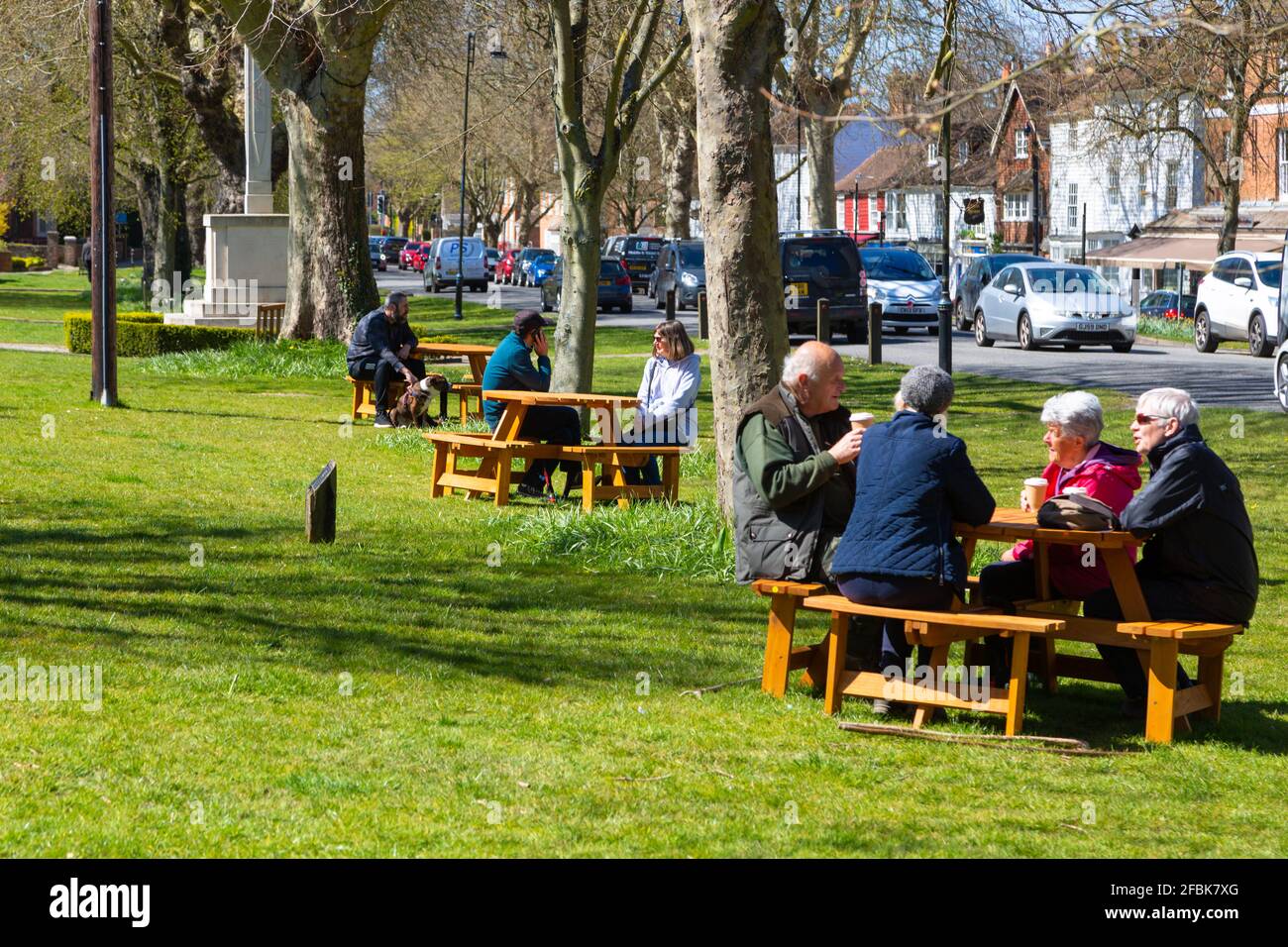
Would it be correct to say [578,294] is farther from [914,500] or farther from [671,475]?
[914,500]

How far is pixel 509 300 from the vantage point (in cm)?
5022

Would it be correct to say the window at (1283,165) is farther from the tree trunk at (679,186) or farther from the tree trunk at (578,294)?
the tree trunk at (578,294)

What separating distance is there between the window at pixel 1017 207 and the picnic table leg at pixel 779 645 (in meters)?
72.3

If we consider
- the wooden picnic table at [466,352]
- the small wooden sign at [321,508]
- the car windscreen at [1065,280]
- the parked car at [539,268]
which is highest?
the parked car at [539,268]

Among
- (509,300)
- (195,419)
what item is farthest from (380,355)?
(509,300)

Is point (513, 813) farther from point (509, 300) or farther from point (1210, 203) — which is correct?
point (1210, 203)

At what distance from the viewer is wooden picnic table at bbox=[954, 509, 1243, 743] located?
21.3 ft

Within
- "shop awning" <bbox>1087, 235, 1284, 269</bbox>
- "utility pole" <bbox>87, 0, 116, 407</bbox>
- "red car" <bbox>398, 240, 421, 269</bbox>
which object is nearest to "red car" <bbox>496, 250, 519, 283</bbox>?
"shop awning" <bbox>1087, 235, 1284, 269</bbox>

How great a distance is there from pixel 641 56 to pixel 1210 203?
162 feet

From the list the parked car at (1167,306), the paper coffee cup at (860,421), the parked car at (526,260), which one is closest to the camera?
the paper coffee cup at (860,421)

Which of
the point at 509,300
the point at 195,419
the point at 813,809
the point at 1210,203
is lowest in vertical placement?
the point at 813,809

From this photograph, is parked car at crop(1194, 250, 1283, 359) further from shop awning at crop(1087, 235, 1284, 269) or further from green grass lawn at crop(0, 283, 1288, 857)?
shop awning at crop(1087, 235, 1284, 269)

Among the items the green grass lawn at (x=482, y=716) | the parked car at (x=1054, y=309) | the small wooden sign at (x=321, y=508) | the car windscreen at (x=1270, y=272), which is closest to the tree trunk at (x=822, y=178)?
the parked car at (x=1054, y=309)

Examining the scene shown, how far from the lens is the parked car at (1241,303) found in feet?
93.2
